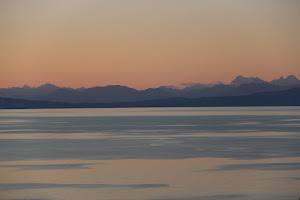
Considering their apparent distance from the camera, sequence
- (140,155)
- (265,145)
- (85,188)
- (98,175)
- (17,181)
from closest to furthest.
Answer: (85,188)
(17,181)
(98,175)
(140,155)
(265,145)

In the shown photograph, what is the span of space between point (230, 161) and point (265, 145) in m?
12.8

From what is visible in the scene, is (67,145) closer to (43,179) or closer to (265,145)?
(265,145)

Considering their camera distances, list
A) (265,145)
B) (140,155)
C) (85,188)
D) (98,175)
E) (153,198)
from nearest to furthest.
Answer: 1. (153,198)
2. (85,188)
3. (98,175)
4. (140,155)
5. (265,145)

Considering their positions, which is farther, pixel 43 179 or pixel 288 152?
pixel 288 152

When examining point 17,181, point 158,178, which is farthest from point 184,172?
point 17,181

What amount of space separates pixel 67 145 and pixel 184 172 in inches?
782

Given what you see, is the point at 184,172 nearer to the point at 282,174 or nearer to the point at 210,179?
the point at 210,179

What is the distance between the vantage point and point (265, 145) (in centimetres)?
4534

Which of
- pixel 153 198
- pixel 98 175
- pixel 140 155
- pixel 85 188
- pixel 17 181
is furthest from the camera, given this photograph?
pixel 140 155

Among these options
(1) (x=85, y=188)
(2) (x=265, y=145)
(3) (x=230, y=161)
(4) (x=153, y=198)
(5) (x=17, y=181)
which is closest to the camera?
(4) (x=153, y=198)

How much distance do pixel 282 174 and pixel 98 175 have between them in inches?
345

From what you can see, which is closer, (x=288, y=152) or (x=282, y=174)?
(x=282, y=174)

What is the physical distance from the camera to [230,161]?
1310 inches

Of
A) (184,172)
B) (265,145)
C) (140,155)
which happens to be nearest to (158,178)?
(184,172)
